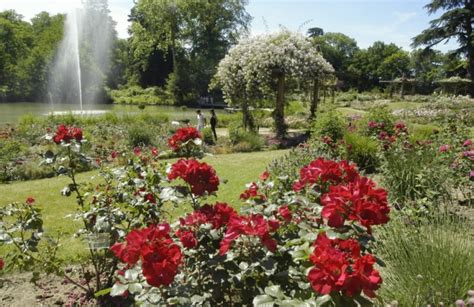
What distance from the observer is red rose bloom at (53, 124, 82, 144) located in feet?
9.09

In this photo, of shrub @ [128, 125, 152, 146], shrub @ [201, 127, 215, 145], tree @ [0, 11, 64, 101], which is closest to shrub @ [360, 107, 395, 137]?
shrub @ [201, 127, 215, 145]

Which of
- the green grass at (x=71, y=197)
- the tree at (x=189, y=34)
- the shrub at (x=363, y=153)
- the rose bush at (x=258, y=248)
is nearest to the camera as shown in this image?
the rose bush at (x=258, y=248)

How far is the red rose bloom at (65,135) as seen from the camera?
2.77m

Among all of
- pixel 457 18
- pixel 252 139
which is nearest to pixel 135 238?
pixel 252 139

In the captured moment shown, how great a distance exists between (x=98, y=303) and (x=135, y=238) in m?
2.05

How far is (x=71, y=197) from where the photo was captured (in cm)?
688

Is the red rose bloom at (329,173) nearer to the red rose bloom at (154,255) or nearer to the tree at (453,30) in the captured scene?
the red rose bloom at (154,255)

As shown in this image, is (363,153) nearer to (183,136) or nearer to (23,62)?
(183,136)

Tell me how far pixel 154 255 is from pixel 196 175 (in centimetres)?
70

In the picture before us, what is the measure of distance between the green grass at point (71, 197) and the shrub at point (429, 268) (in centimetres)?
234

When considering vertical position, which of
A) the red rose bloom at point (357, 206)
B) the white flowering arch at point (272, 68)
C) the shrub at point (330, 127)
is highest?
the white flowering arch at point (272, 68)

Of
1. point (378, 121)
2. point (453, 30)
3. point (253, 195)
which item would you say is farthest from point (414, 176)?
point (453, 30)

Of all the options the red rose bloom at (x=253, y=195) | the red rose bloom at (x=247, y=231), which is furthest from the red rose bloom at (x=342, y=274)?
the red rose bloom at (x=253, y=195)

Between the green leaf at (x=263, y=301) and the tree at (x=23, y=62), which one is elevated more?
the tree at (x=23, y=62)
